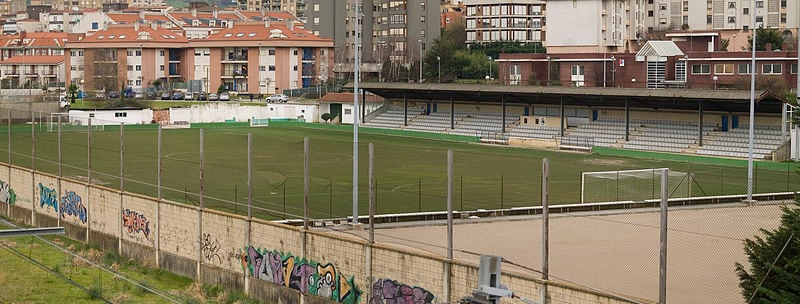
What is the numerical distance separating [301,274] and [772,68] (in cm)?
5433

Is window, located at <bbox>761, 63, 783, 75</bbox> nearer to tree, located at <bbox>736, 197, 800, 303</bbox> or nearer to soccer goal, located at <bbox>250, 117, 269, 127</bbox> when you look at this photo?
soccer goal, located at <bbox>250, 117, 269, 127</bbox>

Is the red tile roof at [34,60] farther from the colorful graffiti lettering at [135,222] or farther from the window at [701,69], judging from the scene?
the colorful graffiti lettering at [135,222]

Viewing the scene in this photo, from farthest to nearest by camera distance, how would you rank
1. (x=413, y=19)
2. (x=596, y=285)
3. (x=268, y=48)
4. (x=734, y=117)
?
(x=413, y=19) → (x=268, y=48) → (x=734, y=117) → (x=596, y=285)

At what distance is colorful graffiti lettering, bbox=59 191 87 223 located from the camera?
39031 mm

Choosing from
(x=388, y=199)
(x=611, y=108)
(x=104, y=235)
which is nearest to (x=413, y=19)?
(x=611, y=108)

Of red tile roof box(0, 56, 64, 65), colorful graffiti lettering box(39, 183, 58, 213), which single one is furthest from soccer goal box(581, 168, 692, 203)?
red tile roof box(0, 56, 64, 65)

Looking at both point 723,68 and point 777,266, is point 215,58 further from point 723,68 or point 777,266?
point 777,266

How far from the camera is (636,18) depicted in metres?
104

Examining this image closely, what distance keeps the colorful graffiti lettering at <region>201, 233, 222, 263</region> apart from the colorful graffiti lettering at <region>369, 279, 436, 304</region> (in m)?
6.45

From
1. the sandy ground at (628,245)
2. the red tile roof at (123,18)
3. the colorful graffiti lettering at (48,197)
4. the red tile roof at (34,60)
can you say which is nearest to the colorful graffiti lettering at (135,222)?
the colorful graffiti lettering at (48,197)

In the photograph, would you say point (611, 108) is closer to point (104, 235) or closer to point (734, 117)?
point (734, 117)

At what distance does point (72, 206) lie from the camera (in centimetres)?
3981

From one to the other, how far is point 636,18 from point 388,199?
6196cm

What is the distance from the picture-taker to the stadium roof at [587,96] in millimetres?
63469
